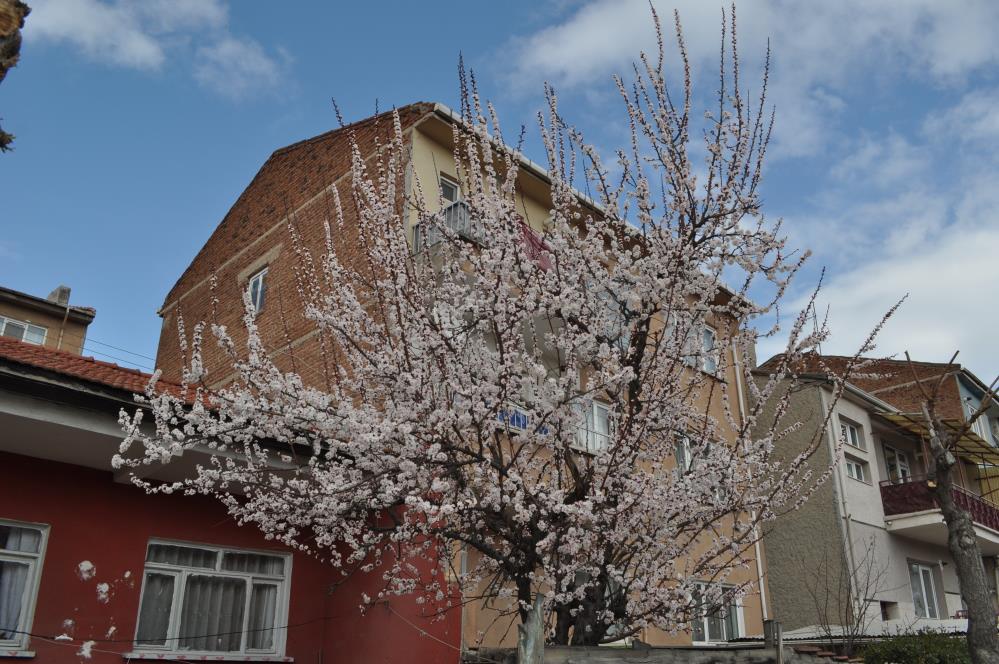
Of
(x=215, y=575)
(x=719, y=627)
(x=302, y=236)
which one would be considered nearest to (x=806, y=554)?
(x=719, y=627)

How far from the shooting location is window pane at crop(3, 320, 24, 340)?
23.2 m

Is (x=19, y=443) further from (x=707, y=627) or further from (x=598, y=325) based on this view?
(x=707, y=627)

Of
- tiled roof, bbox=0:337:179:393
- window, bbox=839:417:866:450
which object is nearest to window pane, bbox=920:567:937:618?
window, bbox=839:417:866:450

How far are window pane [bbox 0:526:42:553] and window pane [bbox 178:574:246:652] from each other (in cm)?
176

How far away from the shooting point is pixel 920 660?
13953mm

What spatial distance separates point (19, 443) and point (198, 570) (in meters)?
2.59

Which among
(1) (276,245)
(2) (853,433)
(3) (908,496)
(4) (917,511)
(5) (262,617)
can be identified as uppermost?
(1) (276,245)

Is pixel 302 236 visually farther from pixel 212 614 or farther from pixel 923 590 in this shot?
pixel 923 590

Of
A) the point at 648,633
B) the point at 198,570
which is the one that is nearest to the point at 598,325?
the point at 198,570

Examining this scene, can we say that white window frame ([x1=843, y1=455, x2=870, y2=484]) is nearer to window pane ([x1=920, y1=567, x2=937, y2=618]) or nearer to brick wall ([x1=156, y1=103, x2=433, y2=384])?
window pane ([x1=920, y1=567, x2=937, y2=618])

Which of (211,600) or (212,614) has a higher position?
(211,600)

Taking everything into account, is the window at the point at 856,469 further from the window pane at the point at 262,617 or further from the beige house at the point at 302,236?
the window pane at the point at 262,617

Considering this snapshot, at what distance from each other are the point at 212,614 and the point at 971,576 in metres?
8.90

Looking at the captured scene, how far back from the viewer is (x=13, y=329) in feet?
76.8
